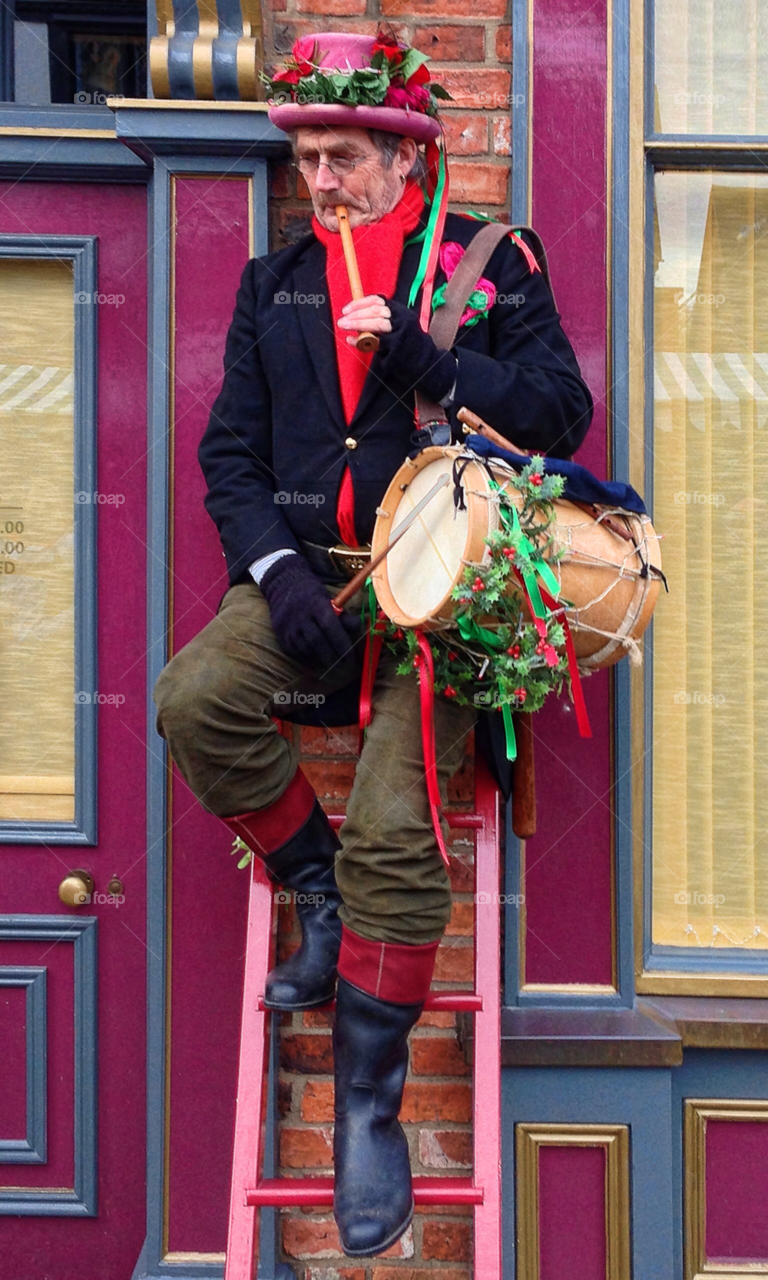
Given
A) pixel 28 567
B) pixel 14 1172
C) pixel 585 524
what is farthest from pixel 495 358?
pixel 14 1172

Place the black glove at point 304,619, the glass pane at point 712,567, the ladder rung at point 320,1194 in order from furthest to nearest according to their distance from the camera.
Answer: the glass pane at point 712,567 < the black glove at point 304,619 < the ladder rung at point 320,1194

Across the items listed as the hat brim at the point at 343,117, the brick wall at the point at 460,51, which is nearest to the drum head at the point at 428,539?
the hat brim at the point at 343,117

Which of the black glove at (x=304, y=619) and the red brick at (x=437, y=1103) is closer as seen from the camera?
the black glove at (x=304, y=619)

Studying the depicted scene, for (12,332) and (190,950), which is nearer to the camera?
(190,950)

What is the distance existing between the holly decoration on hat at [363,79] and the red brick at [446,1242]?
7.10 ft

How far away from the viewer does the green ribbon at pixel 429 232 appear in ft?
6.81

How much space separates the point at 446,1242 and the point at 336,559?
1.43 metres

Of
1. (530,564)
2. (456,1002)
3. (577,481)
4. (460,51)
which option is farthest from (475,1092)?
(460,51)

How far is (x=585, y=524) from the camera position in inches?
75.4

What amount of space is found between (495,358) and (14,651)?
1280 mm

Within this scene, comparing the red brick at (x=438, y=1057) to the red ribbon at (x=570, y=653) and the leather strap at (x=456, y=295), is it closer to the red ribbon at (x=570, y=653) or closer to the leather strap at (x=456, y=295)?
the red ribbon at (x=570, y=653)

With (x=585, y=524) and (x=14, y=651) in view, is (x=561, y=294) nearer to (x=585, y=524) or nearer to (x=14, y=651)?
(x=585, y=524)

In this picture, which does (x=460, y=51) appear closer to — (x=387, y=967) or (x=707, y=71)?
(x=707, y=71)

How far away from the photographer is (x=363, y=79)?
2.00m
